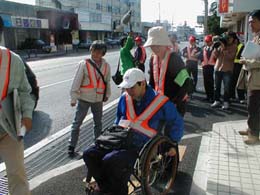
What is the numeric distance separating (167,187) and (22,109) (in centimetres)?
175

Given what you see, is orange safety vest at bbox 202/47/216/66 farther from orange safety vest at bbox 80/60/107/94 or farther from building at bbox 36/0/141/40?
building at bbox 36/0/141/40

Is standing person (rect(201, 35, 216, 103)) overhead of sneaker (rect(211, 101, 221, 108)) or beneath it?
overhead

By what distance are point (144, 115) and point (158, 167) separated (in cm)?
56

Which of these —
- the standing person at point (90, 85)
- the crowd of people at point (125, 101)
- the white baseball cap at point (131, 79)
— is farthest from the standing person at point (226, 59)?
the white baseball cap at point (131, 79)

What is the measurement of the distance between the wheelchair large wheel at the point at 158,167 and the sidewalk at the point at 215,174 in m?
0.31

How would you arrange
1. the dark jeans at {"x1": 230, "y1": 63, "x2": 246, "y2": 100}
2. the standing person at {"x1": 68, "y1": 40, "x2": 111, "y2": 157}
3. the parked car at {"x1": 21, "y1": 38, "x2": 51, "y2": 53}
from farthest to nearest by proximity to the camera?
the parked car at {"x1": 21, "y1": 38, "x2": 51, "y2": 53}, the dark jeans at {"x1": 230, "y1": 63, "x2": 246, "y2": 100}, the standing person at {"x1": 68, "y1": 40, "x2": 111, "y2": 157}

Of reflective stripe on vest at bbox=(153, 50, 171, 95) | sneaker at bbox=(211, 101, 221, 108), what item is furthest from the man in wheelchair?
sneaker at bbox=(211, 101, 221, 108)

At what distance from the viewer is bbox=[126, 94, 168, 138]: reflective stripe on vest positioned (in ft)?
10.8

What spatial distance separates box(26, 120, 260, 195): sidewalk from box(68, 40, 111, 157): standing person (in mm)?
737

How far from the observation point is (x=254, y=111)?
4879 mm

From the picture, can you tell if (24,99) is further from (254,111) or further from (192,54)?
(192,54)

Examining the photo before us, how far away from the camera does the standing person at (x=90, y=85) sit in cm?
470

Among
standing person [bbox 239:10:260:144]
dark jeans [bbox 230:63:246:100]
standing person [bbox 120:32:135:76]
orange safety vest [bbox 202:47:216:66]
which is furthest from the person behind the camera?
orange safety vest [bbox 202:47:216:66]

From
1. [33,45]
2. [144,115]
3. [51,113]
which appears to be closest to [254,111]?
[144,115]
